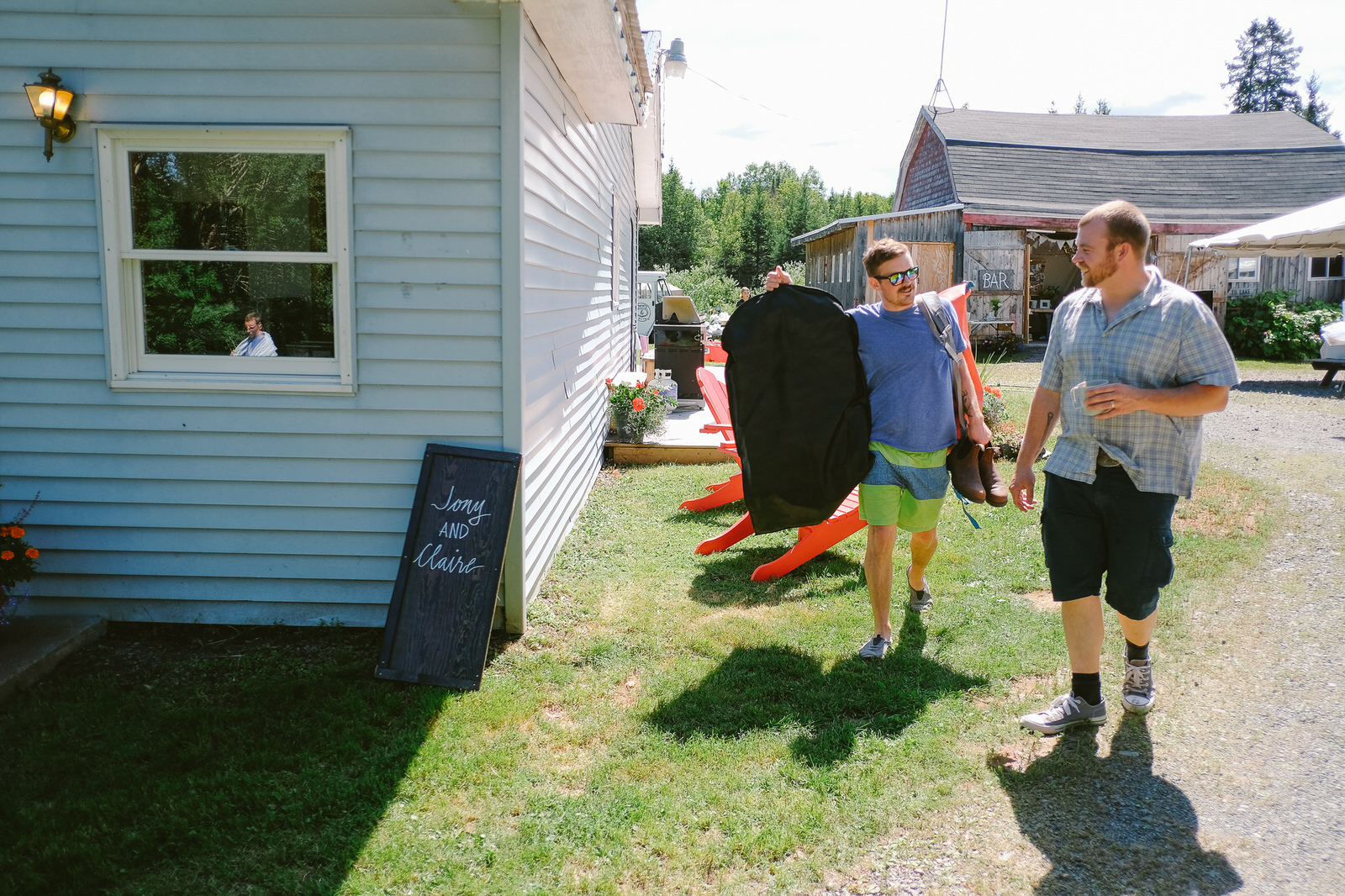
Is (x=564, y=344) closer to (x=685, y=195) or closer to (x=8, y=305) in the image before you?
(x=8, y=305)

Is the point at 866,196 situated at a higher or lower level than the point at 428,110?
higher

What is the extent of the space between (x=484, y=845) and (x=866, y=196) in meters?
74.2

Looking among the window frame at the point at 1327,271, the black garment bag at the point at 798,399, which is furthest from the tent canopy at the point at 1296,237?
the black garment bag at the point at 798,399

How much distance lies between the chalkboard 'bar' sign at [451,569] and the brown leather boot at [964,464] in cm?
200

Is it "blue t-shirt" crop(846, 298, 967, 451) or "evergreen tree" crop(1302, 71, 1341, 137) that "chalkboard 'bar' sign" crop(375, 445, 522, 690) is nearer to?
"blue t-shirt" crop(846, 298, 967, 451)

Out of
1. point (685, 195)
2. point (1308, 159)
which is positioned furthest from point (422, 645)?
point (685, 195)

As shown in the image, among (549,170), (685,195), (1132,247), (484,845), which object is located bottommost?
(484,845)

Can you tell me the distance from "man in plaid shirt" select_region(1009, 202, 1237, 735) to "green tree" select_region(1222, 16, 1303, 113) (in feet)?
206

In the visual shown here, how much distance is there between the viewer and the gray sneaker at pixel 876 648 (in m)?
4.07

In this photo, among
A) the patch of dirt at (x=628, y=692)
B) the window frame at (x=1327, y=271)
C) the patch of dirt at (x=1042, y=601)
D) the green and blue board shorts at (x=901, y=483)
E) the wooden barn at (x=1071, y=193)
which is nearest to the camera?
the patch of dirt at (x=628, y=692)

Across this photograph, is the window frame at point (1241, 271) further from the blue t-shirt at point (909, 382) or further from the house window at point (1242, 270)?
the blue t-shirt at point (909, 382)

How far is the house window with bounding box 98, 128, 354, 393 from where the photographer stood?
13.8 ft

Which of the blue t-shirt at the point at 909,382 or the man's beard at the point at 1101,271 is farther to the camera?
the blue t-shirt at the point at 909,382

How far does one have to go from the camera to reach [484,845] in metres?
2.77
